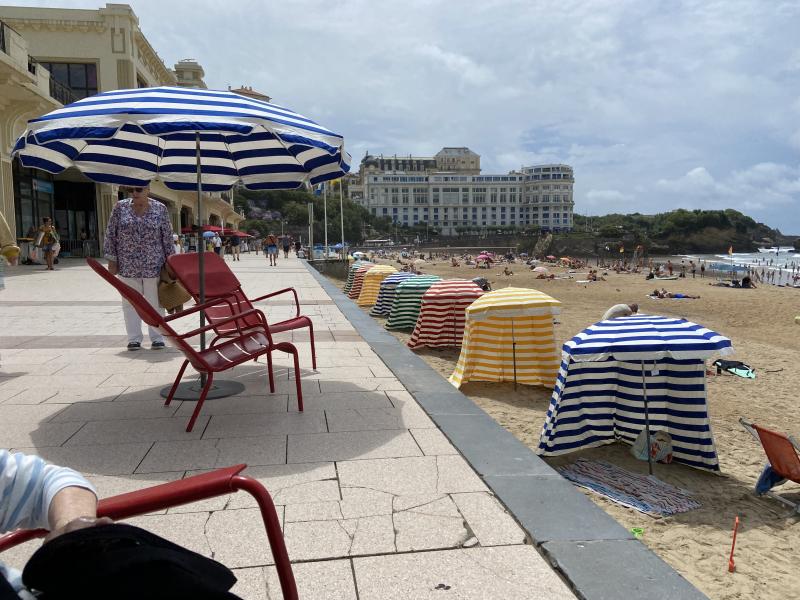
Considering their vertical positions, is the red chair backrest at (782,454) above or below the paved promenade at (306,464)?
below

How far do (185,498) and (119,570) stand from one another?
326mm

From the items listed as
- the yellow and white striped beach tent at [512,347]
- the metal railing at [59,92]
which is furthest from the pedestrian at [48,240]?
the yellow and white striped beach tent at [512,347]

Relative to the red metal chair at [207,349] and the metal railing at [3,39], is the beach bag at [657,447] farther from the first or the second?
Answer: the metal railing at [3,39]

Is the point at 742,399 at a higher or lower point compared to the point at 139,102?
lower

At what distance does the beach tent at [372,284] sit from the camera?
1215 cm

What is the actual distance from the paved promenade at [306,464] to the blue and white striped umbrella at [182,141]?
5.45 feet

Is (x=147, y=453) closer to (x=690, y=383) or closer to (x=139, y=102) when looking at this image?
(x=139, y=102)

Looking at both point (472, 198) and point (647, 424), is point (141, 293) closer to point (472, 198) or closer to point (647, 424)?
point (647, 424)

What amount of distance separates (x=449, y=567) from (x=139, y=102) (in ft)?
9.54

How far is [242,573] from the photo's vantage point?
193cm

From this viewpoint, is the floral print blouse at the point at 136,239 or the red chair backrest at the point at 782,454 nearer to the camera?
the red chair backrest at the point at 782,454

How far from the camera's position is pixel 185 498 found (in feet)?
3.79

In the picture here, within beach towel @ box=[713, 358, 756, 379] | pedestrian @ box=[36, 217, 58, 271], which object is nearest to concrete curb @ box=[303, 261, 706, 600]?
beach towel @ box=[713, 358, 756, 379]

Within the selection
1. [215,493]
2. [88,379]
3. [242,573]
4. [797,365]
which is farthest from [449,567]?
[797,365]
